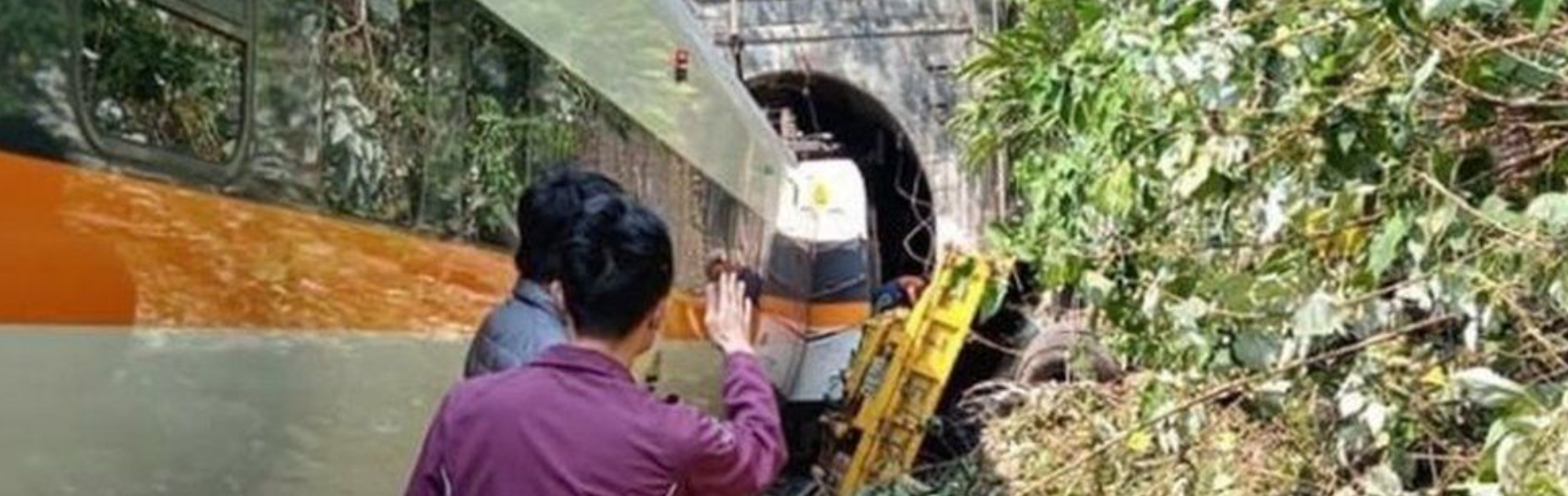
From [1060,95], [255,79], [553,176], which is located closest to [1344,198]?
[1060,95]

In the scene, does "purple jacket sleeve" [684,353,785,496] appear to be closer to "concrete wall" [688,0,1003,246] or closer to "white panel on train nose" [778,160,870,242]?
"white panel on train nose" [778,160,870,242]

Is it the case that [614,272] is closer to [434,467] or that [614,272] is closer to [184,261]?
[434,467]

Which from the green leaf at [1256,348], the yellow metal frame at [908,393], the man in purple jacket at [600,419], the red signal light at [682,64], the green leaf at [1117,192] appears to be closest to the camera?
the man in purple jacket at [600,419]

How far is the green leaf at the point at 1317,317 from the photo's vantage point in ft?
9.80

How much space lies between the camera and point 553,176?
→ 257 cm

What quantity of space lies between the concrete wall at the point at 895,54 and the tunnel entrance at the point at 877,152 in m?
0.14

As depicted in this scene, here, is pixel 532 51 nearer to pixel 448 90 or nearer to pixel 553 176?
pixel 448 90

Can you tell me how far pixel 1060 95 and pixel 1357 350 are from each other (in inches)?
31.4

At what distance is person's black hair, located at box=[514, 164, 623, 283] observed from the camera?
2.32 metres

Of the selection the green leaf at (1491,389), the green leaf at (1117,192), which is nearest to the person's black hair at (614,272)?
the green leaf at (1491,389)

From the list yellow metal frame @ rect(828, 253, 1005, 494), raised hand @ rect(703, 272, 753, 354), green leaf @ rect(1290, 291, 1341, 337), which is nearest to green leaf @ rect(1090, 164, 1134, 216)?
green leaf @ rect(1290, 291, 1341, 337)

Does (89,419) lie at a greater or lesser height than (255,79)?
lesser

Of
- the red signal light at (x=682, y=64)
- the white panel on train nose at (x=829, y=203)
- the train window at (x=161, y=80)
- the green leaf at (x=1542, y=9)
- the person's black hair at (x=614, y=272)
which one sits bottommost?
the white panel on train nose at (x=829, y=203)

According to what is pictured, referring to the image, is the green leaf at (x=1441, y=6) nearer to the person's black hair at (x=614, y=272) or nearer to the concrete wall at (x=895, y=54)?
the person's black hair at (x=614, y=272)
